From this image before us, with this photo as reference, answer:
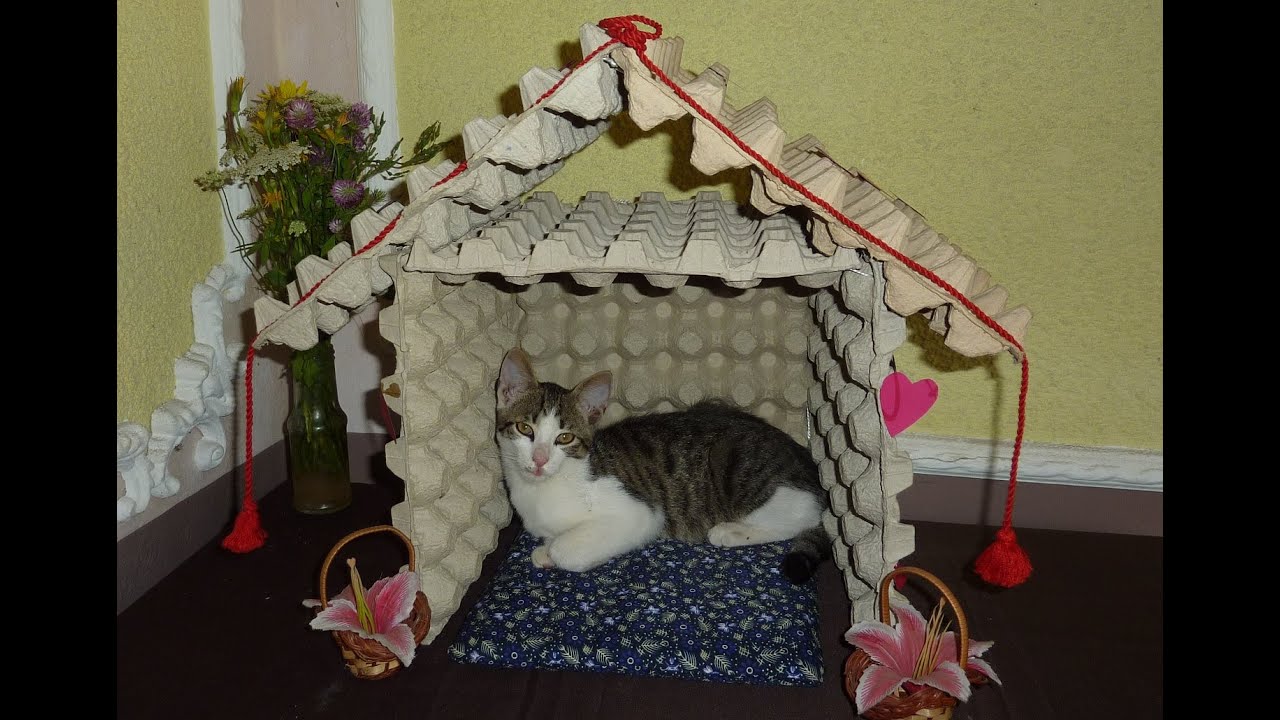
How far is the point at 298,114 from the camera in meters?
1.44

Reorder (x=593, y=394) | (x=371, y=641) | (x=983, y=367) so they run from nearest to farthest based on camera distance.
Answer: (x=371, y=641) → (x=593, y=394) → (x=983, y=367)

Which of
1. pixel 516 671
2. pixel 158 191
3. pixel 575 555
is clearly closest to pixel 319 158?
pixel 158 191

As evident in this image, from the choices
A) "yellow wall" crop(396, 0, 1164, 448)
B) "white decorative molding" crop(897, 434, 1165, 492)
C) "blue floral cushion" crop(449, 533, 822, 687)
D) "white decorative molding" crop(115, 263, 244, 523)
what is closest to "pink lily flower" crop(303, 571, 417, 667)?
"blue floral cushion" crop(449, 533, 822, 687)

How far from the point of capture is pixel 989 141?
1658 millimetres

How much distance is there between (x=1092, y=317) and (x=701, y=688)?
112 cm

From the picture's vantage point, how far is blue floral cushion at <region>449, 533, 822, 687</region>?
4.05ft

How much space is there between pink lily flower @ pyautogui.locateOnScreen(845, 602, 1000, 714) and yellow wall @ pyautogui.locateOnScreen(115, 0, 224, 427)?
3.95ft

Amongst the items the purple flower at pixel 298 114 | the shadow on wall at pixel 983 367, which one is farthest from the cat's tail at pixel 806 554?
the purple flower at pixel 298 114

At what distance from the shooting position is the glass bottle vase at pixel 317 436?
5.43 feet

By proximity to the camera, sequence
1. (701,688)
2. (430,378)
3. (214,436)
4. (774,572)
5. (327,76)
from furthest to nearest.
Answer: (327,76) < (214,436) < (774,572) < (430,378) < (701,688)

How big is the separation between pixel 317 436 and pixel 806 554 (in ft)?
3.19

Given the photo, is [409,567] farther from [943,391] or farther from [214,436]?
[943,391]

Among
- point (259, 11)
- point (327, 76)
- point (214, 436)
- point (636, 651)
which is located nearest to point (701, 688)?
point (636, 651)

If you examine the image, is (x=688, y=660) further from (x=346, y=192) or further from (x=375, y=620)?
(x=346, y=192)
